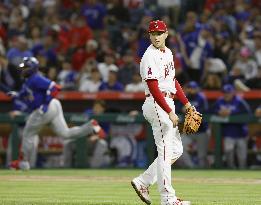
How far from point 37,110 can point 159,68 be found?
7.55 meters

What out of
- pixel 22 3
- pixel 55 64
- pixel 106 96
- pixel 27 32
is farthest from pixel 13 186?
pixel 22 3

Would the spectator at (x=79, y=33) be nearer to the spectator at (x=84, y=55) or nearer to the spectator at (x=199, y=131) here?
the spectator at (x=84, y=55)

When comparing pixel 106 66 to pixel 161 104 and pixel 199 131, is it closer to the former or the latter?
pixel 199 131

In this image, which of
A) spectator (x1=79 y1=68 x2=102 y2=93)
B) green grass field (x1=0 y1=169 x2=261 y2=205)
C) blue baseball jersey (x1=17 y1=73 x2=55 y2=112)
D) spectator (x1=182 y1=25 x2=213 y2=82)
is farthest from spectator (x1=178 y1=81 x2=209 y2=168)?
blue baseball jersey (x1=17 y1=73 x2=55 y2=112)

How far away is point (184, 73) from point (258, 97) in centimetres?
193

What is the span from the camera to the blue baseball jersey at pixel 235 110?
716 inches

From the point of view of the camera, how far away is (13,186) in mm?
12844

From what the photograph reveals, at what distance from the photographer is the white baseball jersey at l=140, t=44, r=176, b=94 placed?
9328mm

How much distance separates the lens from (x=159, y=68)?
9.40 m

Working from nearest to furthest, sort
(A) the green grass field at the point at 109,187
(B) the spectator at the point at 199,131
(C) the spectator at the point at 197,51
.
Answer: (A) the green grass field at the point at 109,187 < (B) the spectator at the point at 199,131 < (C) the spectator at the point at 197,51

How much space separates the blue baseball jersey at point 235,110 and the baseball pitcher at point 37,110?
8.98 ft

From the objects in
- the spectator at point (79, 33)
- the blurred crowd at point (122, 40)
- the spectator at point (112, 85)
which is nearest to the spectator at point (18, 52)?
the blurred crowd at point (122, 40)

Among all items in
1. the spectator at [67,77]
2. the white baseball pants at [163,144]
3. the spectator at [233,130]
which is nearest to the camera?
the white baseball pants at [163,144]

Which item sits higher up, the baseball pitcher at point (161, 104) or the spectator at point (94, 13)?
the spectator at point (94, 13)
